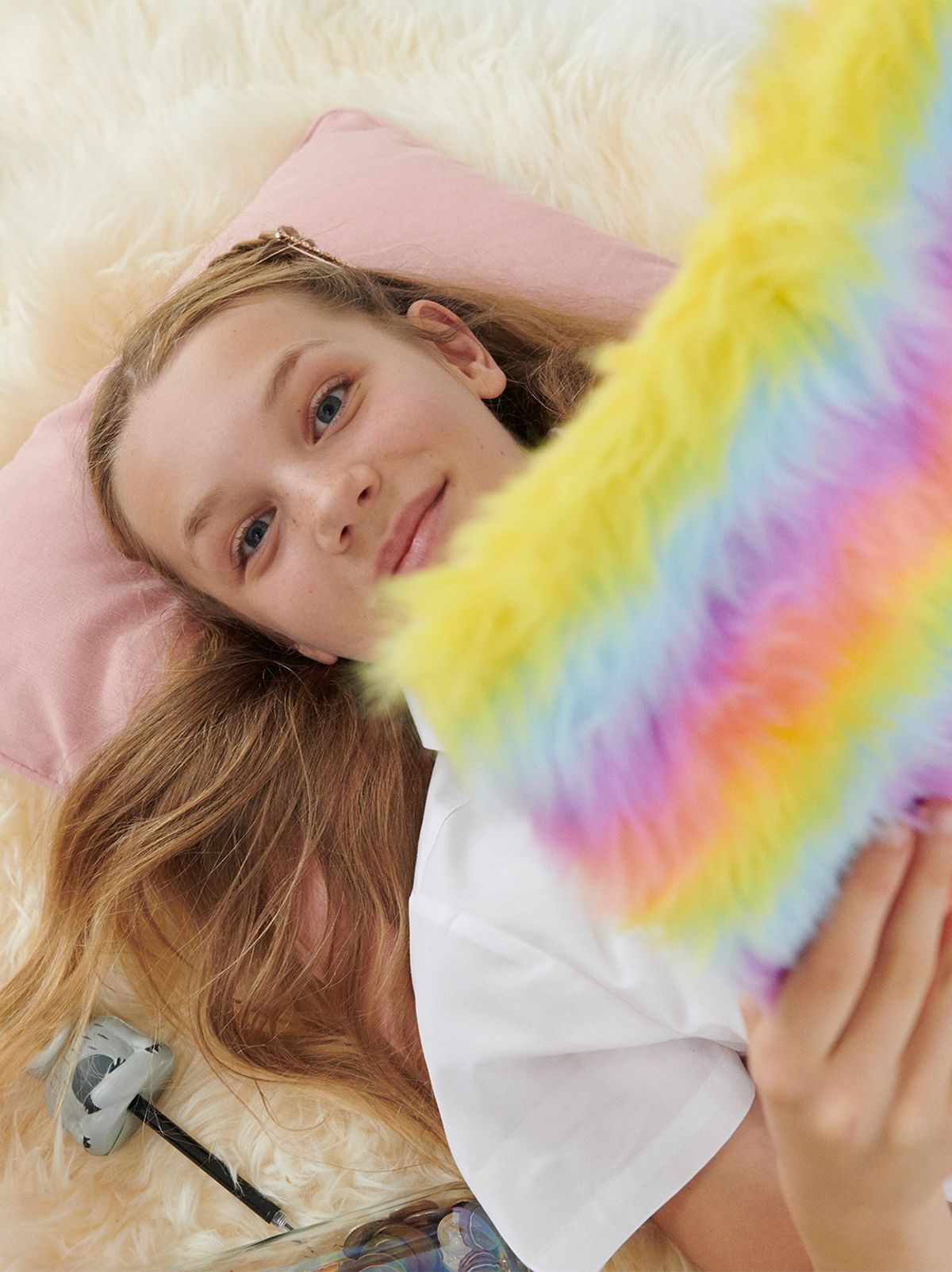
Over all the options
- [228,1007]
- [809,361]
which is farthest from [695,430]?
[228,1007]

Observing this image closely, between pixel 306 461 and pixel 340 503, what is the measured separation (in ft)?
0.19

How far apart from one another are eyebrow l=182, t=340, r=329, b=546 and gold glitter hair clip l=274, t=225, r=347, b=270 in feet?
0.58

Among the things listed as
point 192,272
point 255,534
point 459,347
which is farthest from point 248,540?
point 192,272

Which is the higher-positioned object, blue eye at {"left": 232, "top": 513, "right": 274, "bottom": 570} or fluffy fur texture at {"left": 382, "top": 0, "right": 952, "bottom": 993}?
fluffy fur texture at {"left": 382, "top": 0, "right": 952, "bottom": 993}

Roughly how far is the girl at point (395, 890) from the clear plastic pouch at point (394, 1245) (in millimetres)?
63

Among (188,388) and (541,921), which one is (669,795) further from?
(188,388)

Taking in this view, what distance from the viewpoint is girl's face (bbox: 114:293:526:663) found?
0.69 metres

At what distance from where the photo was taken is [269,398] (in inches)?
28.8

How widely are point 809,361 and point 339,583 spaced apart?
0.43m

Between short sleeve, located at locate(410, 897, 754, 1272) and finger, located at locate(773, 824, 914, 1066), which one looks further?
short sleeve, located at locate(410, 897, 754, 1272)

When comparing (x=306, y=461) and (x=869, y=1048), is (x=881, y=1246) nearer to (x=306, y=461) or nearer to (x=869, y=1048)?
(x=869, y=1048)

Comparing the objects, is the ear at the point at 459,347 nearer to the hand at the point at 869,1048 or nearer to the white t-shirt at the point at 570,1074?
the white t-shirt at the point at 570,1074

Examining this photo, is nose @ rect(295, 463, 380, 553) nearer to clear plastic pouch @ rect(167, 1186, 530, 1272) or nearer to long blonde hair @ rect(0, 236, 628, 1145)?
long blonde hair @ rect(0, 236, 628, 1145)

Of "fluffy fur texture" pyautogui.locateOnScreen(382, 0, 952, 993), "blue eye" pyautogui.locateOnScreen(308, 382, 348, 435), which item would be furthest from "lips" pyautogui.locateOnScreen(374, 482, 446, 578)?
"fluffy fur texture" pyautogui.locateOnScreen(382, 0, 952, 993)
